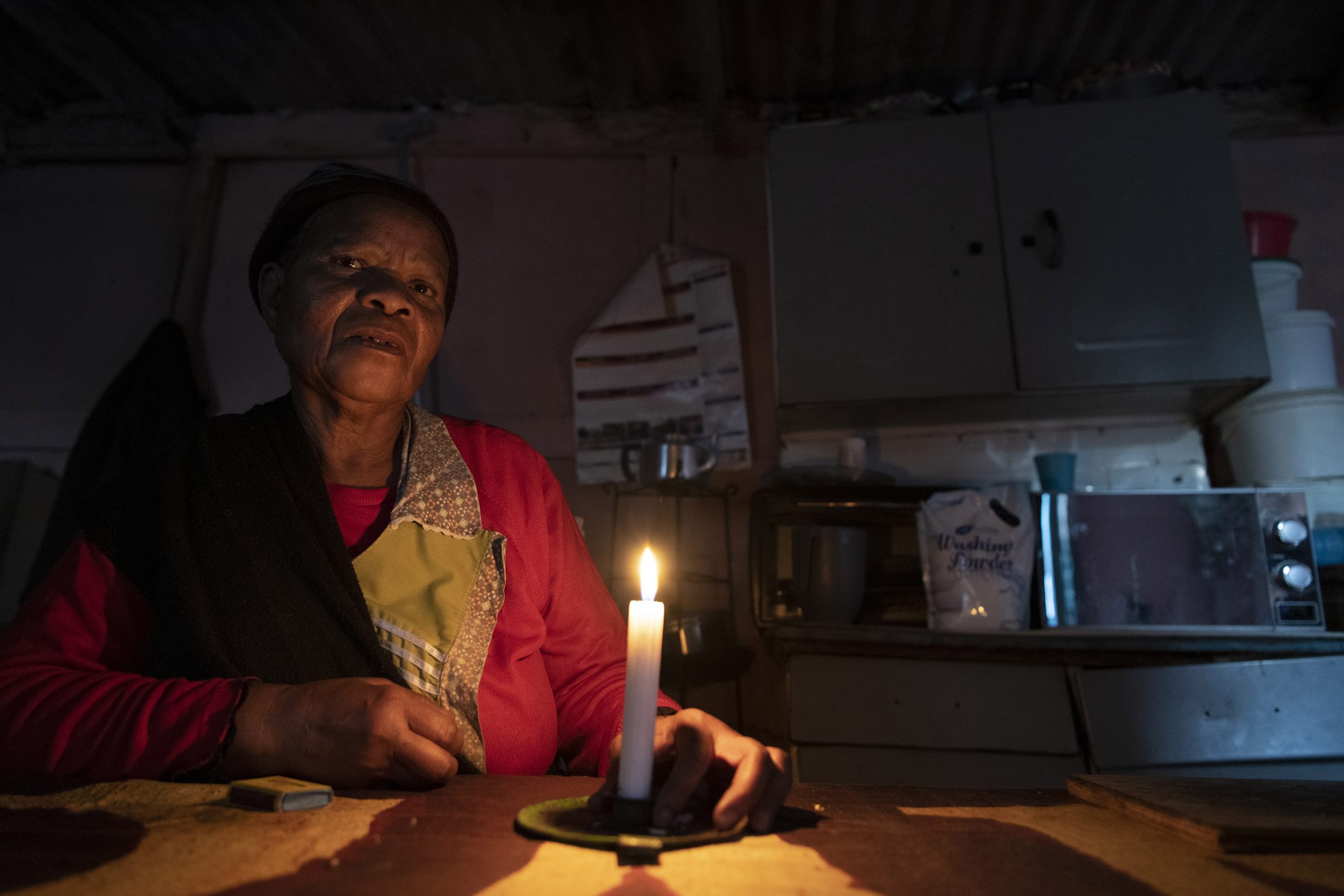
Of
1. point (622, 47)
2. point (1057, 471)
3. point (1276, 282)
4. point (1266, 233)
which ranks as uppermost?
point (622, 47)

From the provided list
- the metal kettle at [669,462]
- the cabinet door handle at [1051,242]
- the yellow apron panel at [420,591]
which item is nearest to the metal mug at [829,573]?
the metal kettle at [669,462]

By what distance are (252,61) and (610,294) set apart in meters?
1.72

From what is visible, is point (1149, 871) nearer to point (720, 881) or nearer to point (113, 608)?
point (720, 881)

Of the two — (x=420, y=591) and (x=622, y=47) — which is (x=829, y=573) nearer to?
(x=420, y=591)

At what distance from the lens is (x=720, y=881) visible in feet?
1.70

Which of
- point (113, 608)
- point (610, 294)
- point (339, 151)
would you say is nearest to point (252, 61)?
point (339, 151)

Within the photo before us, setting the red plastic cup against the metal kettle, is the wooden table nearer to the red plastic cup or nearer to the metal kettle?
the metal kettle

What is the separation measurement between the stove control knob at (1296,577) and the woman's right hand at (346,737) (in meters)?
2.03

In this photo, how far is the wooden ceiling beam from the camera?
8.89ft

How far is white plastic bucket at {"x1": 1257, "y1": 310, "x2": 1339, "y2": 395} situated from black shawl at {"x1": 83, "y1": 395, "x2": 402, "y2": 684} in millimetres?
2672

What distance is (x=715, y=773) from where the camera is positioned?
747 mm

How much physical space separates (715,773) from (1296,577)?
1.86 meters

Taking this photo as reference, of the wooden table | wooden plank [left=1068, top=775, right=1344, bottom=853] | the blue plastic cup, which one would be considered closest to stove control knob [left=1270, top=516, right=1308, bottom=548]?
the blue plastic cup

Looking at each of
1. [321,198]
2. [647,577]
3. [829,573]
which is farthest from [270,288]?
[829,573]
